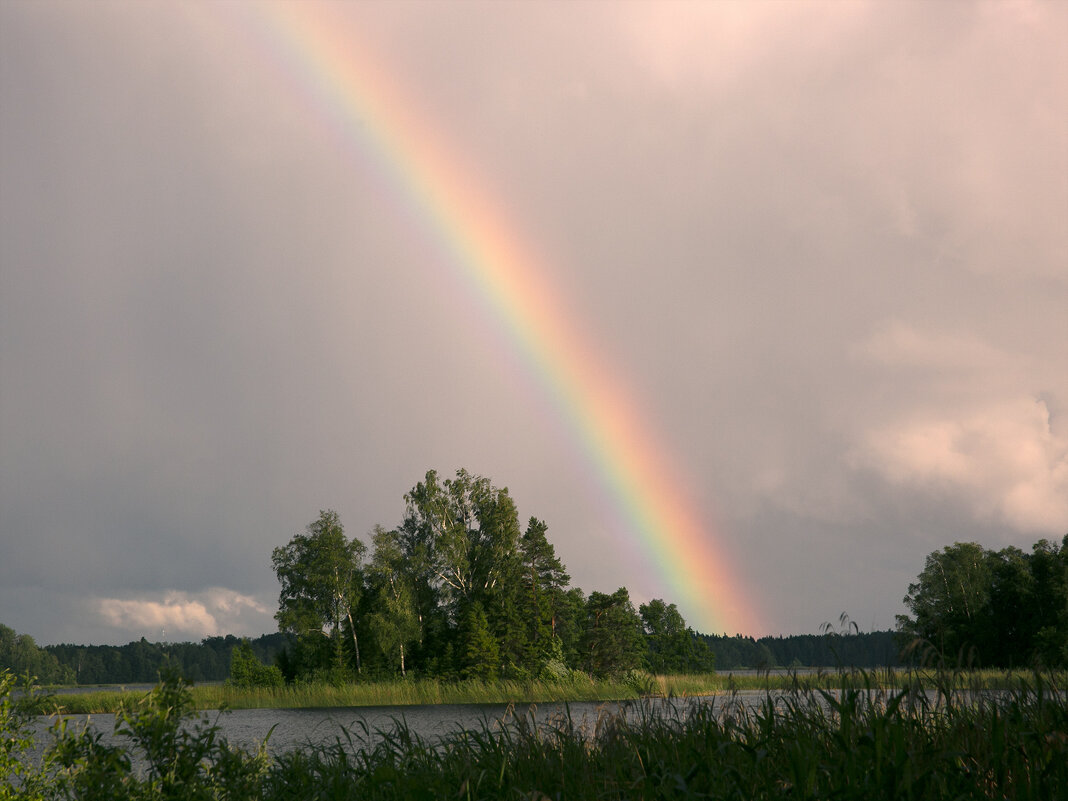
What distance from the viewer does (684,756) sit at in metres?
5.04

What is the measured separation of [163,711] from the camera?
652 cm

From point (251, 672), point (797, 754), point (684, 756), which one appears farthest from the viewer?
point (251, 672)

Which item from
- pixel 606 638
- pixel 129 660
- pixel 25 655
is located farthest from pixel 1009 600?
pixel 129 660

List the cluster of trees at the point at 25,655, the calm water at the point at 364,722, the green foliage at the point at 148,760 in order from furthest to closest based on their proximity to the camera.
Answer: the cluster of trees at the point at 25,655
the calm water at the point at 364,722
the green foliage at the point at 148,760

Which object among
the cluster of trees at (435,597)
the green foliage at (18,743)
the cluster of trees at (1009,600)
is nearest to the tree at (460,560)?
the cluster of trees at (435,597)

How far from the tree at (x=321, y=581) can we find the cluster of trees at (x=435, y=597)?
89mm

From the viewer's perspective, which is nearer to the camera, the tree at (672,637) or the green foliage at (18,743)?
the green foliage at (18,743)

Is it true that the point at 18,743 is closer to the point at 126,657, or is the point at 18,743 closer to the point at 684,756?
the point at 684,756

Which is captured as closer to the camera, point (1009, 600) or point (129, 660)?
point (1009, 600)

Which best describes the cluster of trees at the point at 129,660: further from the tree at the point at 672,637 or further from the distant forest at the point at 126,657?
the tree at the point at 672,637

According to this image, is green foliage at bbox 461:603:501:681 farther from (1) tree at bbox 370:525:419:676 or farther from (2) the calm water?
(2) the calm water

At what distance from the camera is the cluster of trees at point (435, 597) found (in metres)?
60.9

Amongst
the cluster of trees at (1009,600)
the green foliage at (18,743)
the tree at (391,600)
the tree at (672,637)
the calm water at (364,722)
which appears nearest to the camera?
the green foliage at (18,743)

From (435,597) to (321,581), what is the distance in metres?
8.64
